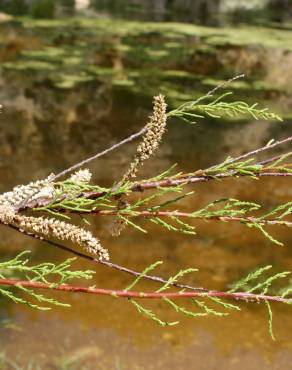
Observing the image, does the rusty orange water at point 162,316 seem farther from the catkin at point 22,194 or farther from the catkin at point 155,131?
the catkin at point 155,131

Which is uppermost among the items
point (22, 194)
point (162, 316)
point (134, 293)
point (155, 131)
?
point (155, 131)

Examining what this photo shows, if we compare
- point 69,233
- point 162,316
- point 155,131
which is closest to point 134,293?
point 69,233

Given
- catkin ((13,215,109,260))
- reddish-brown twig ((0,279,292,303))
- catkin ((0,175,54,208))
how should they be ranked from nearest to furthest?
reddish-brown twig ((0,279,292,303)), catkin ((13,215,109,260)), catkin ((0,175,54,208))

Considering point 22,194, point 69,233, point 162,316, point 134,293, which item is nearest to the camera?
point 134,293

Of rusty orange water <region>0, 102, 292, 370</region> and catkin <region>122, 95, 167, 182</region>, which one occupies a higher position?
catkin <region>122, 95, 167, 182</region>

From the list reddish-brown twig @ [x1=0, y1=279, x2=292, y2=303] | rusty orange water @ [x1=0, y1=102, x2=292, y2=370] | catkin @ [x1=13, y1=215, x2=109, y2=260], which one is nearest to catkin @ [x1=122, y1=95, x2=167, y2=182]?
catkin @ [x1=13, y1=215, x2=109, y2=260]

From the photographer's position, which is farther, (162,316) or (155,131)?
(162,316)

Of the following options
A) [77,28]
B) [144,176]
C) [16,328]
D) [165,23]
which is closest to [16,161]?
[144,176]

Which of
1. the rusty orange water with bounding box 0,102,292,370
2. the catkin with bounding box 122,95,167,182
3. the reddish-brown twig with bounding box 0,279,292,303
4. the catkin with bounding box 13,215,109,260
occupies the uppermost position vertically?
the catkin with bounding box 122,95,167,182

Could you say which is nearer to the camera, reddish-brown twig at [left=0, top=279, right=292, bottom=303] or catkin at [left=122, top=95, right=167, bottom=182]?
reddish-brown twig at [left=0, top=279, right=292, bottom=303]

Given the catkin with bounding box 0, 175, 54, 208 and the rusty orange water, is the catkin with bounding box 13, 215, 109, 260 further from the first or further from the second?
the rusty orange water

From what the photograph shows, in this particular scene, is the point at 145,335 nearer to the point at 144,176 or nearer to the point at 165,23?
the point at 144,176

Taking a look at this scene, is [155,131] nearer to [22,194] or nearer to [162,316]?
[22,194]
